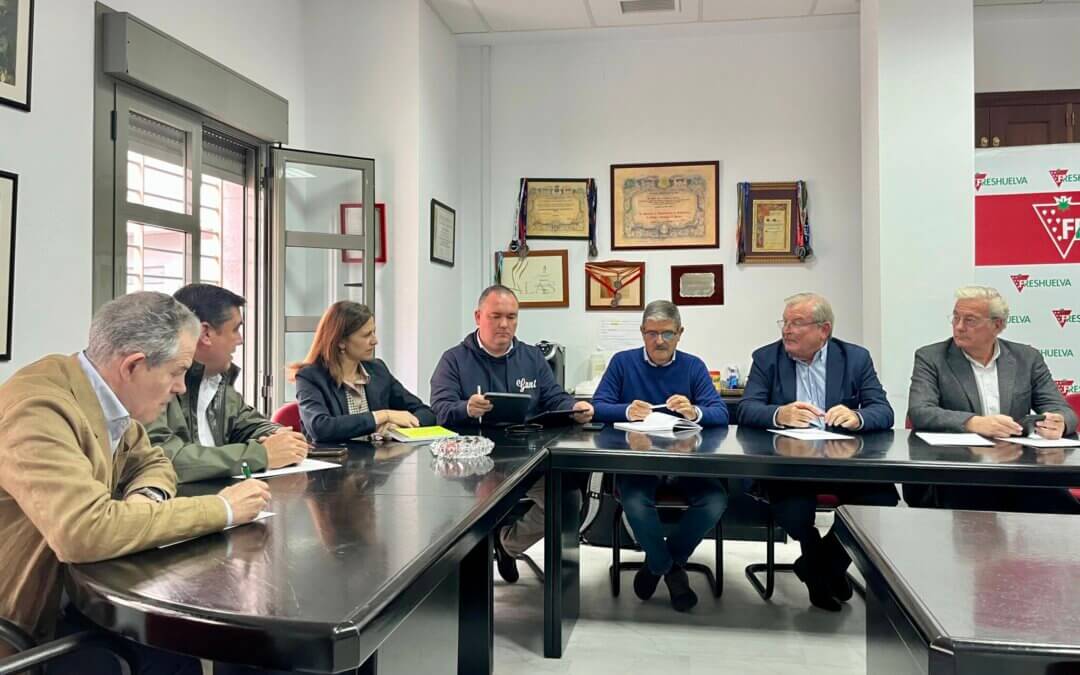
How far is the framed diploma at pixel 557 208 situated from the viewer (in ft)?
17.0

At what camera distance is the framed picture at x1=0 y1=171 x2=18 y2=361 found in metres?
2.57

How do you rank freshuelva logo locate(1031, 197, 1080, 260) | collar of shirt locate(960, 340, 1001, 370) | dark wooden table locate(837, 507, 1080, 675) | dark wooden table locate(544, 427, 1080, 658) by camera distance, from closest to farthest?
dark wooden table locate(837, 507, 1080, 675), dark wooden table locate(544, 427, 1080, 658), collar of shirt locate(960, 340, 1001, 370), freshuelva logo locate(1031, 197, 1080, 260)

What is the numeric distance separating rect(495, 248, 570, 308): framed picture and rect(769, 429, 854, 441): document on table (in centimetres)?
247

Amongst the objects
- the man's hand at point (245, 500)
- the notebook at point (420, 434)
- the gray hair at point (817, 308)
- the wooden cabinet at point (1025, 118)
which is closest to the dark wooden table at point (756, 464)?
the notebook at point (420, 434)

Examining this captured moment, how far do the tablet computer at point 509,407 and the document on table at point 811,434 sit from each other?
3.12ft

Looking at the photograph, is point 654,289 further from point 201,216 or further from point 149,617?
point 149,617

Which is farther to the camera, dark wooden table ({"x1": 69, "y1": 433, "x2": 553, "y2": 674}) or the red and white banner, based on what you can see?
the red and white banner

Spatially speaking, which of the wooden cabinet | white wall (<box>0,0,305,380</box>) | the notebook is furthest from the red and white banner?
white wall (<box>0,0,305,380</box>)

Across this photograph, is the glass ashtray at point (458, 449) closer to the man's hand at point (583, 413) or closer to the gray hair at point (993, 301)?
the man's hand at point (583, 413)

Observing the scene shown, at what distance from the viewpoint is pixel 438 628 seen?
1740 millimetres

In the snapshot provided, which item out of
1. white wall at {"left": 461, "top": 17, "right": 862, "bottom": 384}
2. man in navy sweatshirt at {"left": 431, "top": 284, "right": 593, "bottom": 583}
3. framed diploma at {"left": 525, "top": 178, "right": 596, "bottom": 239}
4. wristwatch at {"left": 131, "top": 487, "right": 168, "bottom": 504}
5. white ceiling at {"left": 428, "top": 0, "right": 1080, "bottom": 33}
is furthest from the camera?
framed diploma at {"left": 525, "top": 178, "right": 596, "bottom": 239}

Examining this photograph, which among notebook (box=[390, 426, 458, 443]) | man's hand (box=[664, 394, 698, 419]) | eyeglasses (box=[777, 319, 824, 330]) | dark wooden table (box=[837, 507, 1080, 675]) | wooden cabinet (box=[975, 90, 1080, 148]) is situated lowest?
dark wooden table (box=[837, 507, 1080, 675])

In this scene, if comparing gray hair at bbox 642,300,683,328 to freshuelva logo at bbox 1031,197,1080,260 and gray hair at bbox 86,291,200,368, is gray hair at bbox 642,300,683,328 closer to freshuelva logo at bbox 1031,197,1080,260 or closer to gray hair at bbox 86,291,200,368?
gray hair at bbox 86,291,200,368

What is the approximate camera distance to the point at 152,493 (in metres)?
1.56
